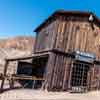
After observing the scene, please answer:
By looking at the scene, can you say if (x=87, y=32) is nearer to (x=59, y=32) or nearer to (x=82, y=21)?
(x=82, y=21)

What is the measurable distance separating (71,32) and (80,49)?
194 cm

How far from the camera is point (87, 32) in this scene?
21000 mm

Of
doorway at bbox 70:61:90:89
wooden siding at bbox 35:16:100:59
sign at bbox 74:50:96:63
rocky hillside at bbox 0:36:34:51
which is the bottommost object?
doorway at bbox 70:61:90:89

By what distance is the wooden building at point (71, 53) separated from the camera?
61.9 feet

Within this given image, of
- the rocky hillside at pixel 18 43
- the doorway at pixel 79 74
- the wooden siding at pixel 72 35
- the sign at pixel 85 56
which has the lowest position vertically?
the doorway at pixel 79 74

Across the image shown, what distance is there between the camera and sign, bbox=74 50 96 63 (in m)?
20.0

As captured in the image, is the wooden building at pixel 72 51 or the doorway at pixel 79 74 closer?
the wooden building at pixel 72 51

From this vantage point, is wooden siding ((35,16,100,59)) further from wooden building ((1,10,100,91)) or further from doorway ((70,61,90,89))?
doorway ((70,61,90,89))

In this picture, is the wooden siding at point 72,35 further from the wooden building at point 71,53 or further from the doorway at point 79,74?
the doorway at point 79,74

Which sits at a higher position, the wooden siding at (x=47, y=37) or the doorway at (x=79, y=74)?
the wooden siding at (x=47, y=37)

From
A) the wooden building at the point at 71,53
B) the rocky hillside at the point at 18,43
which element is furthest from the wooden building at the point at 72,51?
the rocky hillside at the point at 18,43

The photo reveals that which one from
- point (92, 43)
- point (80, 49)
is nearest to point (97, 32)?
point (92, 43)

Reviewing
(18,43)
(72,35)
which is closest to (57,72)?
(72,35)

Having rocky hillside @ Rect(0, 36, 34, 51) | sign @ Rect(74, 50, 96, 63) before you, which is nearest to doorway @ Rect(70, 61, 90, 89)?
sign @ Rect(74, 50, 96, 63)
